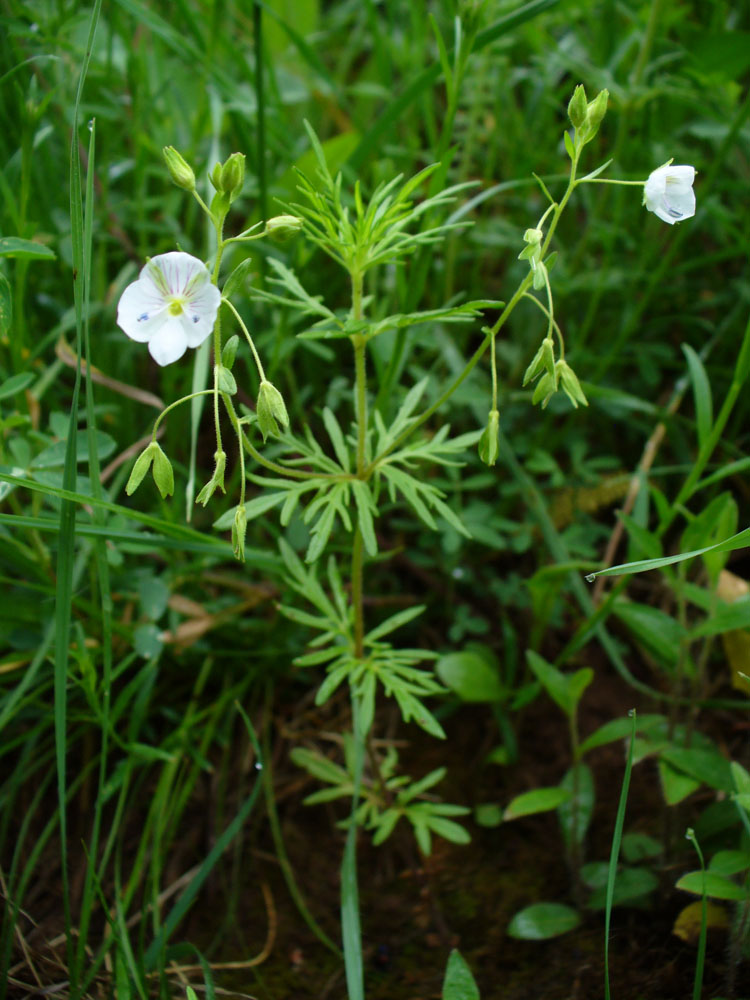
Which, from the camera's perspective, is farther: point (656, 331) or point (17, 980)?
point (656, 331)

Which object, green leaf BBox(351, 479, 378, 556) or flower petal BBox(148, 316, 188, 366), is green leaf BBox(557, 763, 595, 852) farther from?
flower petal BBox(148, 316, 188, 366)

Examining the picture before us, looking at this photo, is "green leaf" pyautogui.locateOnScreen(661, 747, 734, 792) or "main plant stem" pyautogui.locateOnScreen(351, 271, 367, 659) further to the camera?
"green leaf" pyautogui.locateOnScreen(661, 747, 734, 792)

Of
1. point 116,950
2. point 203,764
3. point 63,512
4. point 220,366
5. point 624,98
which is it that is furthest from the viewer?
point 624,98

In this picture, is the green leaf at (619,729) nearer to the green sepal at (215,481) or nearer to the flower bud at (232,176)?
the green sepal at (215,481)

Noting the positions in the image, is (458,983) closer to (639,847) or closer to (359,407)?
(639,847)

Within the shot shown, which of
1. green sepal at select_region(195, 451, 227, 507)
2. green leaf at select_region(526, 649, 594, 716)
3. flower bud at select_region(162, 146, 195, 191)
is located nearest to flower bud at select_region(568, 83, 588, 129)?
flower bud at select_region(162, 146, 195, 191)

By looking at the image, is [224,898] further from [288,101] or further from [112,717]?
[288,101]

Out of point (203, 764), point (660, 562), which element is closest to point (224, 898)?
point (203, 764)
